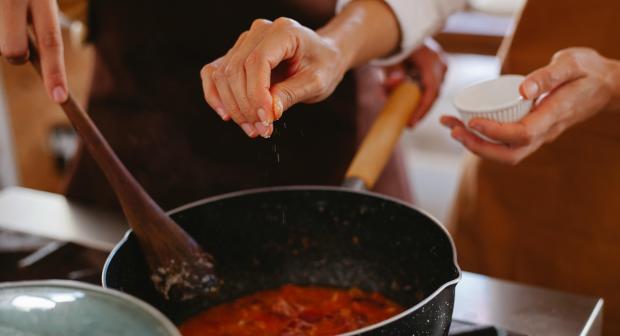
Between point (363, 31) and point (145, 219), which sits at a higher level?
point (363, 31)

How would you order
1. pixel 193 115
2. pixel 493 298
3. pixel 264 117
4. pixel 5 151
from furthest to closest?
pixel 5 151
pixel 193 115
pixel 493 298
pixel 264 117

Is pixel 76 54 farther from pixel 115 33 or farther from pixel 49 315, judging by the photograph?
Answer: pixel 49 315

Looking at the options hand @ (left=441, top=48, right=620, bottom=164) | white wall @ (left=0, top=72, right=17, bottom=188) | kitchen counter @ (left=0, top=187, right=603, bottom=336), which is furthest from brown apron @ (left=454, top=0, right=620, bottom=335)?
white wall @ (left=0, top=72, right=17, bottom=188)

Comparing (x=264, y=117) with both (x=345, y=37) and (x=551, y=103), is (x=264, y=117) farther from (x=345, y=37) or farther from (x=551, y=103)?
(x=551, y=103)

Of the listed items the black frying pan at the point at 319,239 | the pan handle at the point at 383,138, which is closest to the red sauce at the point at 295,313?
the black frying pan at the point at 319,239

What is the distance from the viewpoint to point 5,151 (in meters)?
2.98

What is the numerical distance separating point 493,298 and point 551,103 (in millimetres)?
302

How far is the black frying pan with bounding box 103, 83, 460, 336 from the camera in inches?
42.9

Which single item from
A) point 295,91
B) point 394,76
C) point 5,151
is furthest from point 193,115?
point 5,151

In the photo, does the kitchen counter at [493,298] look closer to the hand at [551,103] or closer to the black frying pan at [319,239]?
the black frying pan at [319,239]

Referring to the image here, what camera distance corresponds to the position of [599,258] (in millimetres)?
1468

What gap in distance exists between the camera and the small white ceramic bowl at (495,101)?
3.53 feet

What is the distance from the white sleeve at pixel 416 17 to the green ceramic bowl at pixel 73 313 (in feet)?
2.67

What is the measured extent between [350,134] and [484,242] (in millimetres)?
391
